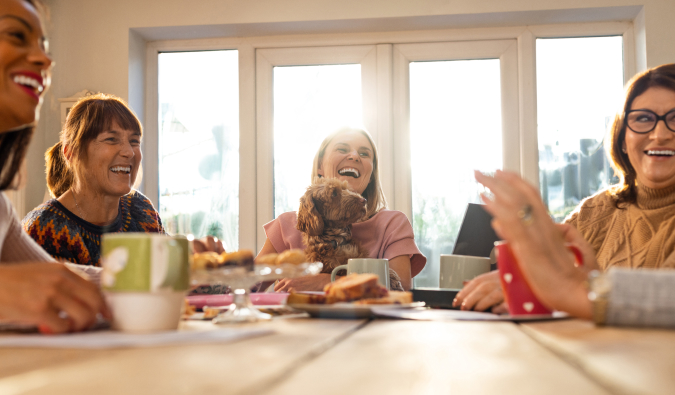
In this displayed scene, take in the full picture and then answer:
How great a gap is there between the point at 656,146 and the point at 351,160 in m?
1.38

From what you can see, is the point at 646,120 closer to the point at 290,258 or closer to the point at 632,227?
the point at 632,227

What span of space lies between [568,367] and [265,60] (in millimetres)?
3862

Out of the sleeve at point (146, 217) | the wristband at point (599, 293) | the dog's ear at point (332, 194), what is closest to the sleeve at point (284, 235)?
the dog's ear at point (332, 194)

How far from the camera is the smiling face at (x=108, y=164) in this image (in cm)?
243

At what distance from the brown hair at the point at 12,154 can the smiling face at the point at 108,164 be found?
122cm

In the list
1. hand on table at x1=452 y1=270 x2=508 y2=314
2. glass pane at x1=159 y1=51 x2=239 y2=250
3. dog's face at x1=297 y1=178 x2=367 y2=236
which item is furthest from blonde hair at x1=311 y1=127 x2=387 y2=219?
hand on table at x1=452 y1=270 x2=508 y2=314

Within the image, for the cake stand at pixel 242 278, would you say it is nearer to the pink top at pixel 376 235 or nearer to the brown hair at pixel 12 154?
the brown hair at pixel 12 154

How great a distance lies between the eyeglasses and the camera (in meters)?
1.73

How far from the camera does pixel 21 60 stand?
987 millimetres

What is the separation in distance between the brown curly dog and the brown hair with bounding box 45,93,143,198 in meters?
0.86

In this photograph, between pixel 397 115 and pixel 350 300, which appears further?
pixel 397 115

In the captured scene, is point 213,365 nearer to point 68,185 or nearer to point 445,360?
point 445,360

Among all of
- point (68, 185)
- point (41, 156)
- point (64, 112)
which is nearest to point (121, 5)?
point (64, 112)

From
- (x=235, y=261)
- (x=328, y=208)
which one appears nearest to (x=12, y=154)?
(x=235, y=261)
